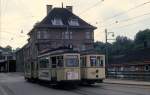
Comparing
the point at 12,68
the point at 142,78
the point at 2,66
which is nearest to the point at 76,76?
the point at 142,78

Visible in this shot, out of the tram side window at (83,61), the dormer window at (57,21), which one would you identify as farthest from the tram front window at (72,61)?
the dormer window at (57,21)

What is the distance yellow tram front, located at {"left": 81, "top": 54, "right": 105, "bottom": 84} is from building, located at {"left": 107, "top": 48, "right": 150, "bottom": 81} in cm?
620

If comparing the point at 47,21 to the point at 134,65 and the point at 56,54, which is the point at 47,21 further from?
the point at 56,54

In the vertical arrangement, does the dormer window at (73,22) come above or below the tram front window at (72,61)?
above

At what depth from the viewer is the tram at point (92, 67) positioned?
3375 cm

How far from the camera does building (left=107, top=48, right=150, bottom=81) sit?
Answer: 4071 centimetres

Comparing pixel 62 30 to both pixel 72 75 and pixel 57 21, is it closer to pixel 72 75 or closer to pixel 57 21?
pixel 57 21

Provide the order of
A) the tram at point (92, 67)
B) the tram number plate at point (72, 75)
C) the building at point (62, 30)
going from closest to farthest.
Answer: the tram number plate at point (72, 75) < the tram at point (92, 67) < the building at point (62, 30)

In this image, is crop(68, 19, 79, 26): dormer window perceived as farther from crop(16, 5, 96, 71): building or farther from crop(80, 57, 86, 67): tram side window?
crop(80, 57, 86, 67): tram side window

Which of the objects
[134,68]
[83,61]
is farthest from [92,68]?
[134,68]

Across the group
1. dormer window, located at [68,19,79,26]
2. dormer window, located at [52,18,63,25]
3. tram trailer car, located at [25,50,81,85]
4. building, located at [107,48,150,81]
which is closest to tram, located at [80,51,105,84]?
tram trailer car, located at [25,50,81,85]

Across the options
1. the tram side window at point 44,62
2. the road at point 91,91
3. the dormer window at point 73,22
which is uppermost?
Result: the dormer window at point 73,22

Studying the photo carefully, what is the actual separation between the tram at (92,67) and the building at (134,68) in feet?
20.4

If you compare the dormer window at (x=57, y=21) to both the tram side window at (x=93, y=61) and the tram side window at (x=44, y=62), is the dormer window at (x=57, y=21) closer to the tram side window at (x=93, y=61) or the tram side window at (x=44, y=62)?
the tram side window at (x=44, y=62)
